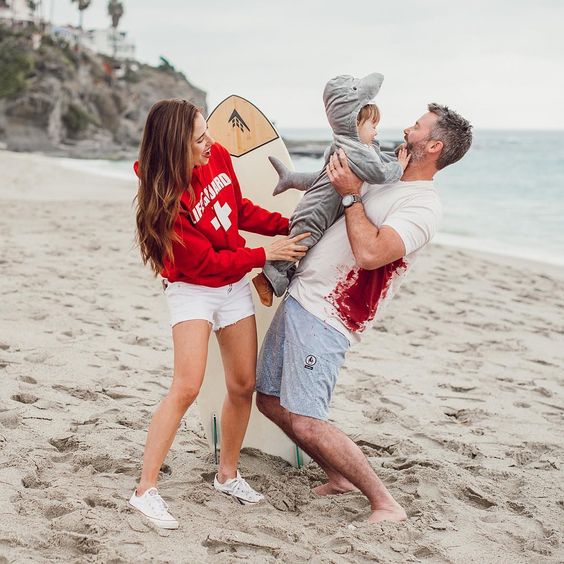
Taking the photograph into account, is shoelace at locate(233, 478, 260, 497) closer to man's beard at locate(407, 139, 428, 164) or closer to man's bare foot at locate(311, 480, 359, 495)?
man's bare foot at locate(311, 480, 359, 495)

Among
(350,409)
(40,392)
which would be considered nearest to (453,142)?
(350,409)

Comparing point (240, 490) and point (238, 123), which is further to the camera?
point (238, 123)

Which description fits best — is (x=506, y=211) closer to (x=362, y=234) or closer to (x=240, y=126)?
(x=240, y=126)

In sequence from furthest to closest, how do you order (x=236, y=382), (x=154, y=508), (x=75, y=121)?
1. (x=75, y=121)
2. (x=236, y=382)
3. (x=154, y=508)

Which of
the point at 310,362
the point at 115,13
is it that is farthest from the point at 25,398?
the point at 115,13

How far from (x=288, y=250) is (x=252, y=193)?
733mm

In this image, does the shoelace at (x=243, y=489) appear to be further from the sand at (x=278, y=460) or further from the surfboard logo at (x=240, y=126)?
the surfboard logo at (x=240, y=126)

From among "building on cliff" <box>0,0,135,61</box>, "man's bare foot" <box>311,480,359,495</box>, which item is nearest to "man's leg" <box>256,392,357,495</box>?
"man's bare foot" <box>311,480,359,495</box>

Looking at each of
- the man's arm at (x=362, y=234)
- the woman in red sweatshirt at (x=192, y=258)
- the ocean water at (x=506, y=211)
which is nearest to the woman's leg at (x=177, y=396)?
the woman in red sweatshirt at (x=192, y=258)

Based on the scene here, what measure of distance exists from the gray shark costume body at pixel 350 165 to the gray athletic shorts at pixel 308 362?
191mm

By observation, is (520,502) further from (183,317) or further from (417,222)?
(183,317)

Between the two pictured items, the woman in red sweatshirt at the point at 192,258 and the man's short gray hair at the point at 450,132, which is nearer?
the woman in red sweatshirt at the point at 192,258

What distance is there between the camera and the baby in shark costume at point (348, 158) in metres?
2.68

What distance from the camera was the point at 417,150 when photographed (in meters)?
2.77
